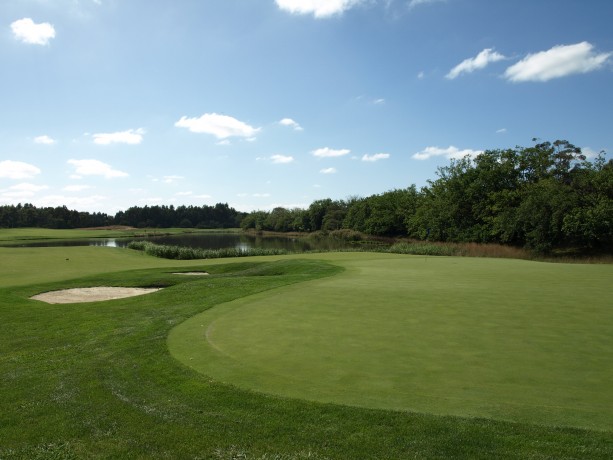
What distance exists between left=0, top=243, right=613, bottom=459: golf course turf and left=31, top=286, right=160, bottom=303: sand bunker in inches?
118

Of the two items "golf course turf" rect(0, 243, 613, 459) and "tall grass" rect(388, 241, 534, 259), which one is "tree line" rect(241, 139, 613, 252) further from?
"golf course turf" rect(0, 243, 613, 459)

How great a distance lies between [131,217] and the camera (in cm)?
16612

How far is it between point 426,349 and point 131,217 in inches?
6785

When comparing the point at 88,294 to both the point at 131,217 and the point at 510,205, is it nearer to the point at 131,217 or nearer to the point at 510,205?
the point at 510,205

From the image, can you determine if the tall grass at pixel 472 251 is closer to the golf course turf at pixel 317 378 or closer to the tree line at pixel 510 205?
the tree line at pixel 510 205

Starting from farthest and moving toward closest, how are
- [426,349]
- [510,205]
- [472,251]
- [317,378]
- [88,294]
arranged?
[510,205], [472,251], [88,294], [426,349], [317,378]

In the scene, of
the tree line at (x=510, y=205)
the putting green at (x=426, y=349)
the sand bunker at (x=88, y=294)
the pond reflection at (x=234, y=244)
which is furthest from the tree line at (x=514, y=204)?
the sand bunker at (x=88, y=294)

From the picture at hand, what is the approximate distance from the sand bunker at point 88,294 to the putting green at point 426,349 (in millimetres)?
6752

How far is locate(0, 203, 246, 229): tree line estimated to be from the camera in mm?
133375

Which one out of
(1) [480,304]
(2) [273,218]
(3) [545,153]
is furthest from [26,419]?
(2) [273,218]

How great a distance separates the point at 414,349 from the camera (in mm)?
7477

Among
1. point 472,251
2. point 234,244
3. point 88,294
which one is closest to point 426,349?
point 88,294

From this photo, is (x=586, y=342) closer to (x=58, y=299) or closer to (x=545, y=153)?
(x=58, y=299)

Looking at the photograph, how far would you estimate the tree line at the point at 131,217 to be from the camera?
133375 mm
